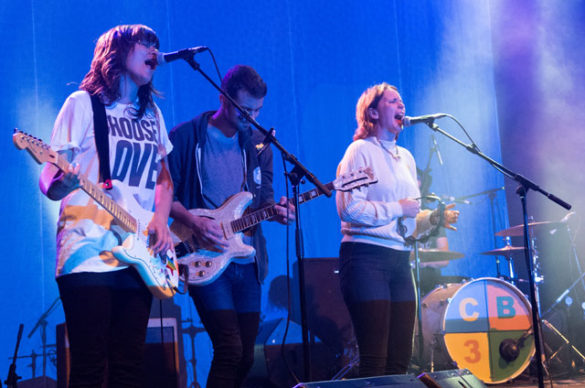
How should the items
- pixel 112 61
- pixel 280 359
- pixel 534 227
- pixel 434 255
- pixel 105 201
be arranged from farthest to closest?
1. pixel 534 227
2. pixel 434 255
3. pixel 280 359
4. pixel 112 61
5. pixel 105 201

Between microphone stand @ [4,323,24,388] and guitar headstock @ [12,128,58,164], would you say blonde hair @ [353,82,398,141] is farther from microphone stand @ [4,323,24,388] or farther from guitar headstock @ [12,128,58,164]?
microphone stand @ [4,323,24,388]

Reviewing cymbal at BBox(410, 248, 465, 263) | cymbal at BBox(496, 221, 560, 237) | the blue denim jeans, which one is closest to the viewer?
the blue denim jeans

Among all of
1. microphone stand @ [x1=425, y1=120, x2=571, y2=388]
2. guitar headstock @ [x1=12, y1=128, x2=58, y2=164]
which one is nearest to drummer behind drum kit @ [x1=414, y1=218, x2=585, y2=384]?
microphone stand @ [x1=425, y1=120, x2=571, y2=388]

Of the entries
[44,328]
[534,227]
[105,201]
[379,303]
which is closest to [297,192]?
[379,303]

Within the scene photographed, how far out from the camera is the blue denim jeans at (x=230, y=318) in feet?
9.73

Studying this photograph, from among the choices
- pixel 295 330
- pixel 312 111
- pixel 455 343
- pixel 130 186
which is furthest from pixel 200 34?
pixel 455 343

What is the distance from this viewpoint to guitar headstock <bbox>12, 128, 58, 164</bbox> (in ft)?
7.70

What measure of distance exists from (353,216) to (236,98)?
916mm

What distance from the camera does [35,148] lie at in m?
2.35

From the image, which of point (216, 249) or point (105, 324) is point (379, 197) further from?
point (105, 324)

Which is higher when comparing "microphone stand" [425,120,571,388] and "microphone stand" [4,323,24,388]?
"microphone stand" [425,120,571,388]

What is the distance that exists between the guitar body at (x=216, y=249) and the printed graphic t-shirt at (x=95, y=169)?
0.48 metres

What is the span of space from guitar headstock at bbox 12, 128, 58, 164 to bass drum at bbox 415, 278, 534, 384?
4055mm

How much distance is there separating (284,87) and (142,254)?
11.7 feet
